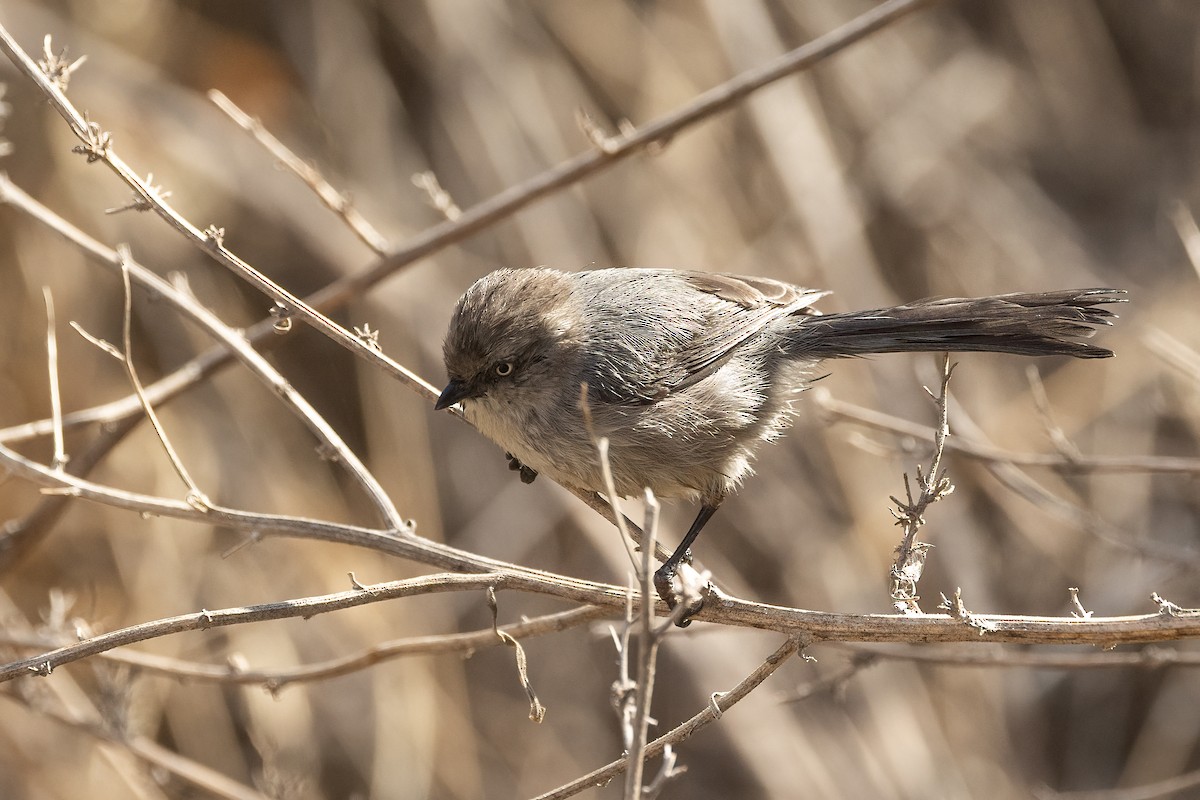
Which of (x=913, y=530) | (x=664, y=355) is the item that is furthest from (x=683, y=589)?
(x=664, y=355)

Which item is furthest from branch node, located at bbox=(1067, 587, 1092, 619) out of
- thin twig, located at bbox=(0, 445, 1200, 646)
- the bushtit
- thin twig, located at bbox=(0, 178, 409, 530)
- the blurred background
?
the blurred background

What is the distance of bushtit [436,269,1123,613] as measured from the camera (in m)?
3.12

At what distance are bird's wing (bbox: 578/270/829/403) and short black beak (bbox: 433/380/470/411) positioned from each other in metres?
0.41

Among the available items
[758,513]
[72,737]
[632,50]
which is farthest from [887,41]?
[72,737]

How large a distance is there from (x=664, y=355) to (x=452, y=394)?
713 mm

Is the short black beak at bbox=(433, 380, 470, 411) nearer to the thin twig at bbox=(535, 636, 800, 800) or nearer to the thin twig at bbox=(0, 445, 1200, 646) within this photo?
the thin twig at bbox=(0, 445, 1200, 646)

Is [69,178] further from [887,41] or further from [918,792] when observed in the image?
[918,792]

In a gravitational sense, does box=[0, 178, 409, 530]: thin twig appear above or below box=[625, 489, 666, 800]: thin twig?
above

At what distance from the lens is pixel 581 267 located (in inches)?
195

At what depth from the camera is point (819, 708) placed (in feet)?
18.4

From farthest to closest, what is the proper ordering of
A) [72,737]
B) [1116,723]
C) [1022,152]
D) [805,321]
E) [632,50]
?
[1022,152], [632,50], [1116,723], [72,737], [805,321]

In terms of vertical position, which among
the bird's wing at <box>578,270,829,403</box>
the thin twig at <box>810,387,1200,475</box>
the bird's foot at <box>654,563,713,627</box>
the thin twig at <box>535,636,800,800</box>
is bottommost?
the thin twig at <box>535,636,800,800</box>

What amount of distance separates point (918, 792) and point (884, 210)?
3189 millimetres

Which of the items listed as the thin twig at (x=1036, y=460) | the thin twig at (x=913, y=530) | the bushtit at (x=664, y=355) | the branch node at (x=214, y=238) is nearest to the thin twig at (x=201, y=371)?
the branch node at (x=214, y=238)
